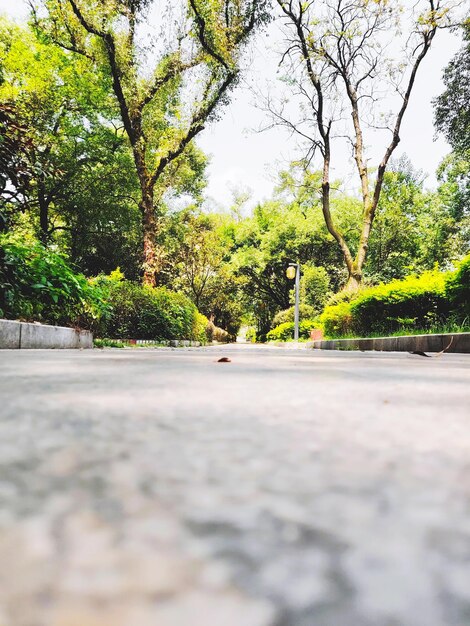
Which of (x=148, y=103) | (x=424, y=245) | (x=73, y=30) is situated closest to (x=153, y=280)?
(x=148, y=103)

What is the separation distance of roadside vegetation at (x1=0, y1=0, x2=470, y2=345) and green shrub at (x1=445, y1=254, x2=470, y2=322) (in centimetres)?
3

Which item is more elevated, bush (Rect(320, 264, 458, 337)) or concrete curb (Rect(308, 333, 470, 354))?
bush (Rect(320, 264, 458, 337))

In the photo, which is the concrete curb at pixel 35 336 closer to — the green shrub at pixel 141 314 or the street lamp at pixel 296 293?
the green shrub at pixel 141 314

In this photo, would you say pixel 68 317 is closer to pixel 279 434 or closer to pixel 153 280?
pixel 279 434

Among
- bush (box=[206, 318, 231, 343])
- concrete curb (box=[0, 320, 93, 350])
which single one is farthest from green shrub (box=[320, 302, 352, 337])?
bush (box=[206, 318, 231, 343])

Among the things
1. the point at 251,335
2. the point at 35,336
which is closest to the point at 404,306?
the point at 35,336

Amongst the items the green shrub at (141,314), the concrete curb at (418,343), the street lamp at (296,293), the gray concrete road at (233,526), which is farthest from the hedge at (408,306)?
the gray concrete road at (233,526)

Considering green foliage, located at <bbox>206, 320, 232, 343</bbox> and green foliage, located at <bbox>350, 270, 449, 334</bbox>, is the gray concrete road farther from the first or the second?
green foliage, located at <bbox>206, 320, 232, 343</bbox>

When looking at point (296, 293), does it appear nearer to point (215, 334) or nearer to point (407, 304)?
point (215, 334)

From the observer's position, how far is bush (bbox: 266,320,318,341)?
851 inches

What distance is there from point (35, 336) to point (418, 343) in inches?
198

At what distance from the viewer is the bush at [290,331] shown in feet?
70.9

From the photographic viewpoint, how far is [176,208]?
2628 cm

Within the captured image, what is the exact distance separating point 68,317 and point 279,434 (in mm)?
5930
